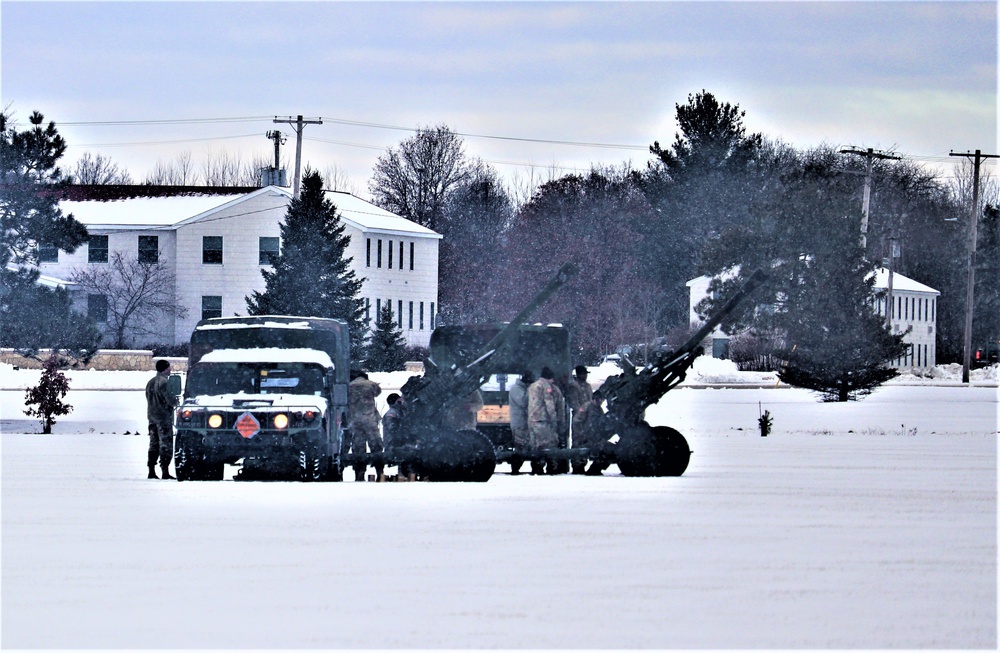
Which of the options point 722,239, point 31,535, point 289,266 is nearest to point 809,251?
point 722,239

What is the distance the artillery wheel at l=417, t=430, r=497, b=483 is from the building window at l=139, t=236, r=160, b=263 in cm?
5554

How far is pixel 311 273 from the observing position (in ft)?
200

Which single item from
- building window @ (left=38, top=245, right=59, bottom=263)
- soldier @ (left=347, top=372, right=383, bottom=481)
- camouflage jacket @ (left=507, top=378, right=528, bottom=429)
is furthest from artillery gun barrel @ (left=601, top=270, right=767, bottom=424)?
building window @ (left=38, top=245, right=59, bottom=263)

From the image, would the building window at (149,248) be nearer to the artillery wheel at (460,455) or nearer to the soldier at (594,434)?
the soldier at (594,434)

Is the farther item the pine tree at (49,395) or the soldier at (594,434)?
the pine tree at (49,395)

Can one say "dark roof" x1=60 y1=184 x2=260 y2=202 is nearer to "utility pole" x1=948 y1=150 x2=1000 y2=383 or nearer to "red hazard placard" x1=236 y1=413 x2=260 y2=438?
"utility pole" x1=948 y1=150 x2=1000 y2=383

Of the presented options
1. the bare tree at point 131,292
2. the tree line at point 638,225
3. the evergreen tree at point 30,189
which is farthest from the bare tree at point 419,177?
the evergreen tree at point 30,189

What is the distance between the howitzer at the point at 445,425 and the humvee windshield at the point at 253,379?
123 cm

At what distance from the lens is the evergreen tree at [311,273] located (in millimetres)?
60344

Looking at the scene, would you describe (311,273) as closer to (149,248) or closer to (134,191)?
(149,248)

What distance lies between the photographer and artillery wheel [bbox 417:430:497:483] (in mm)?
21453

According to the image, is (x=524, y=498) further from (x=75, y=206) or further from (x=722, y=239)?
(x=75, y=206)

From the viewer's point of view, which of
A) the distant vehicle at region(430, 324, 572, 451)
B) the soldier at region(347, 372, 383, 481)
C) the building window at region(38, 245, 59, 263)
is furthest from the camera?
the building window at region(38, 245, 59, 263)

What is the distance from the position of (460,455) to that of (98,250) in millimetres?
57788
